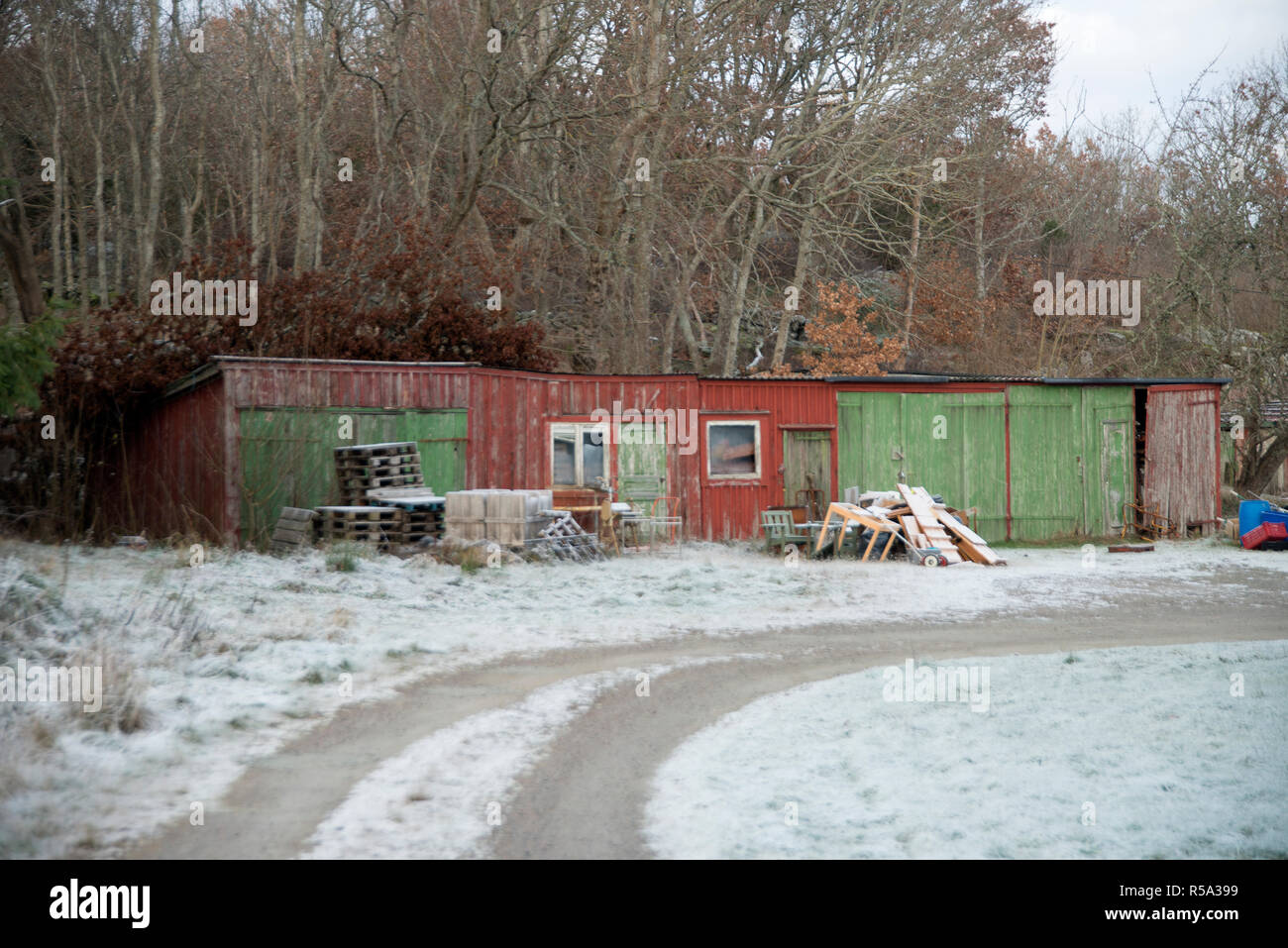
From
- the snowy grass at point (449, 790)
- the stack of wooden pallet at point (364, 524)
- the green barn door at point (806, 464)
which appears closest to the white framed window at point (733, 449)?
the green barn door at point (806, 464)

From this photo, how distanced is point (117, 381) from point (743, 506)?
36.5 ft

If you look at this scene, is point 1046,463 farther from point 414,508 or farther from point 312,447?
point 312,447

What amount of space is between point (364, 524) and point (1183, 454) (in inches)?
660

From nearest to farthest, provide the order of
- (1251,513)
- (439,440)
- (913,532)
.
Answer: (439,440)
(913,532)
(1251,513)

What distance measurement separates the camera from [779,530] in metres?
20.0

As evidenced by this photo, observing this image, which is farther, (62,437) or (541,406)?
(541,406)

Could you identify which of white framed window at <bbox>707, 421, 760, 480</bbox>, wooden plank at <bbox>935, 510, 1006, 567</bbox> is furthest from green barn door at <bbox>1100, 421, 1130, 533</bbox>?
white framed window at <bbox>707, 421, 760, 480</bbox>

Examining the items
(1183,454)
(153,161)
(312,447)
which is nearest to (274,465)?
(312,447)

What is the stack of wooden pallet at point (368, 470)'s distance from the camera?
17.1 metres

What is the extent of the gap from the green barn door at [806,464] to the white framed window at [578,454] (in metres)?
3.61
